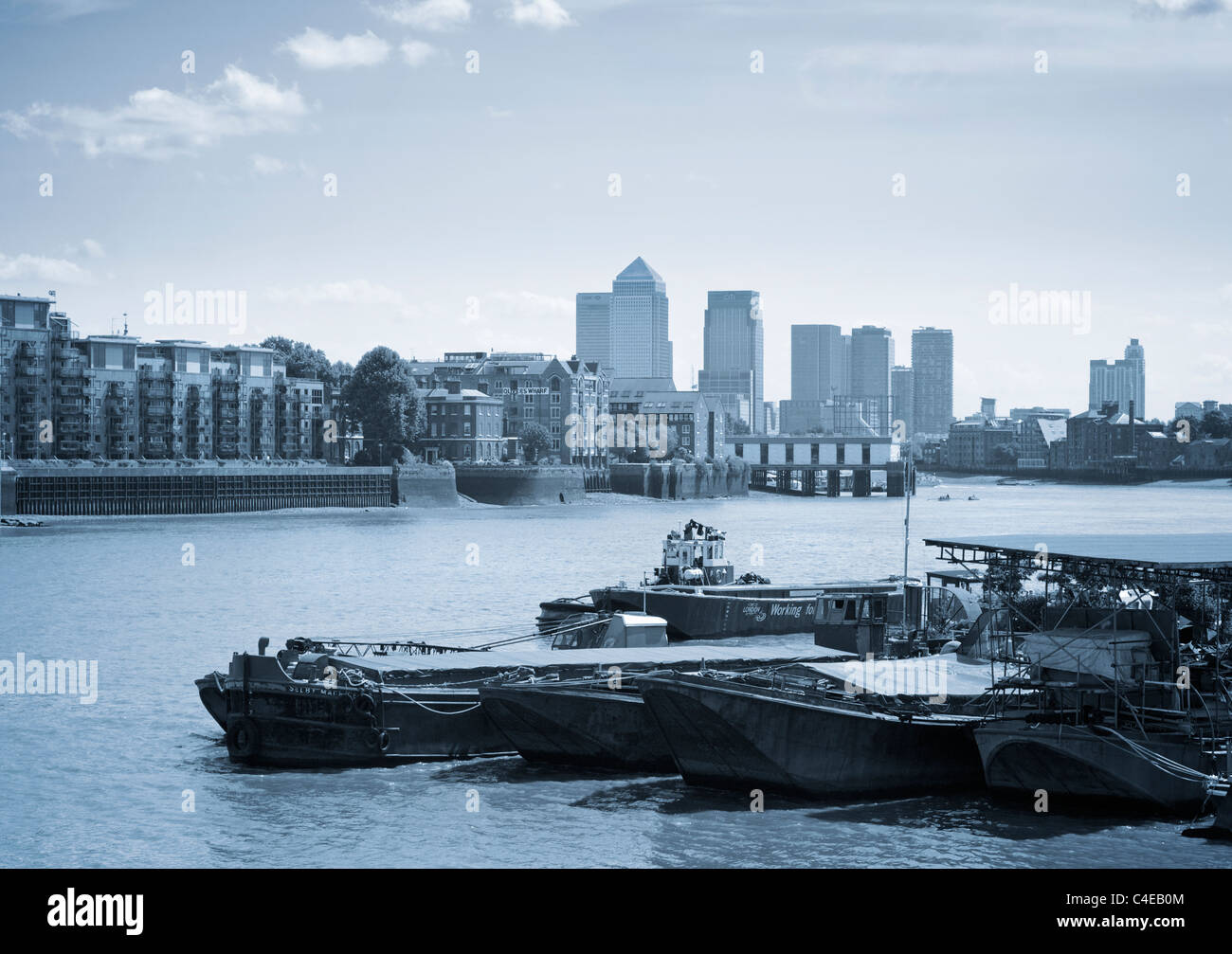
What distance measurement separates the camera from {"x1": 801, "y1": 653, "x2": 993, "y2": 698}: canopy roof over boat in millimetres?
31453

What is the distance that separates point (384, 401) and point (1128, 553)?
14605 centimetres

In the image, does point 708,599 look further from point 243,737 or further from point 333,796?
point 333,796

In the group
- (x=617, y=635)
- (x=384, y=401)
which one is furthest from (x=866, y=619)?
(x=384, y=401)

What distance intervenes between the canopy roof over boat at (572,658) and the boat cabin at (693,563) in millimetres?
18614

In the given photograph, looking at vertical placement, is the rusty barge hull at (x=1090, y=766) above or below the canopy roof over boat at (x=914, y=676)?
below

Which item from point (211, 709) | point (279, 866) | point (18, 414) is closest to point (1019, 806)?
point (279, 866)

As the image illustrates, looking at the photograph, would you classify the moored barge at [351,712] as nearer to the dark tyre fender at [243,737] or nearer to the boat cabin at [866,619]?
the dark tyre fender at [243,737]

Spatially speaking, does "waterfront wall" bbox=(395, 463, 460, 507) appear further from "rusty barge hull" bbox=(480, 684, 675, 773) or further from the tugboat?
"rusty barge hull" bbox=(480, 684, 675, 773)

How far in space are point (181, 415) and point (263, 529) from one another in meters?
44.9

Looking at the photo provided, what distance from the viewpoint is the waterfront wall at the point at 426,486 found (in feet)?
520

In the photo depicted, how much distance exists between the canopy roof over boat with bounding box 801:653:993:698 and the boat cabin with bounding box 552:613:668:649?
24.0ft

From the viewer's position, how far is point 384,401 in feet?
562

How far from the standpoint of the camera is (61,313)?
15525 cm

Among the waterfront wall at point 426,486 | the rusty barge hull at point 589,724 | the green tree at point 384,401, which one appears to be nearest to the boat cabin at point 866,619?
the rusty barge hull at point 589,724
